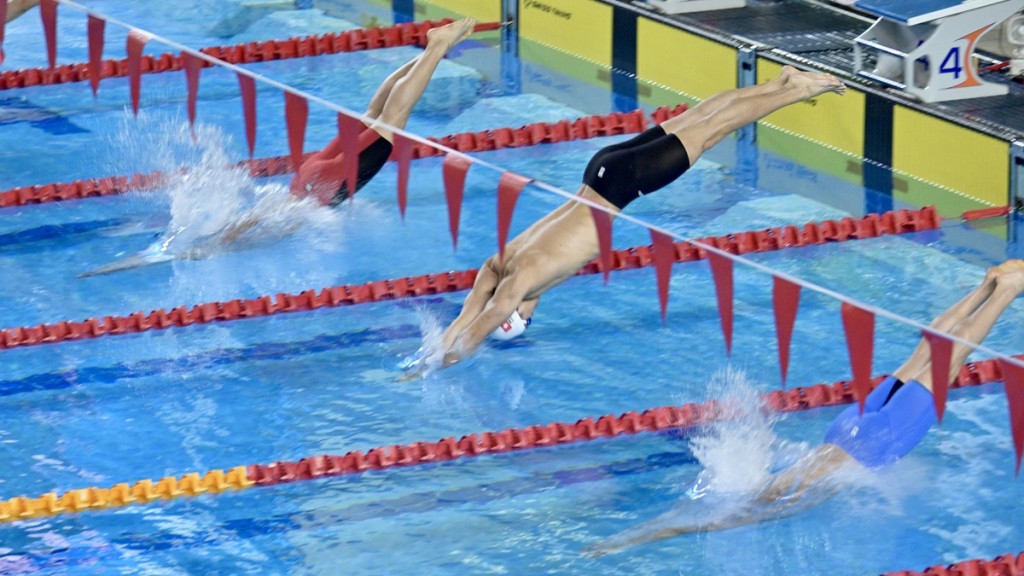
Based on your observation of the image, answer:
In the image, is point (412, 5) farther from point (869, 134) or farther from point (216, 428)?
point (216, 428)

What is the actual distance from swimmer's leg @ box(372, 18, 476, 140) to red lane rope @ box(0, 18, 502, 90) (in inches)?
91.0

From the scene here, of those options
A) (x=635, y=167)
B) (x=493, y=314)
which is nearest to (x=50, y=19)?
(x=493, y=314)

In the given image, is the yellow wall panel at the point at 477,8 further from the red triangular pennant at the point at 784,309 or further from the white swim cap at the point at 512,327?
the red triangular pennant at the point at 784,309

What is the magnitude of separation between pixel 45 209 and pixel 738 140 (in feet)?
9.21

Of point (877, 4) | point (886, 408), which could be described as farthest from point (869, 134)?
point (886, 408)

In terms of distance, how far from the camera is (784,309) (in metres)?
3.87

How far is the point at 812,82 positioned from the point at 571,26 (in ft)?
10.6

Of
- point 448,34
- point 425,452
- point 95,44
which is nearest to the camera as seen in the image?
point 425,452

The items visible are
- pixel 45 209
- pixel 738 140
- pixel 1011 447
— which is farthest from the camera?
pixel 738 140

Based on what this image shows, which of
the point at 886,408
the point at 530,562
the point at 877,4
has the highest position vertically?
the point at 877,4

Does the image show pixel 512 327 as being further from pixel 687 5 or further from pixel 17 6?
pixel 17 6

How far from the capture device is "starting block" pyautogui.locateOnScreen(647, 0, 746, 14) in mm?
7730

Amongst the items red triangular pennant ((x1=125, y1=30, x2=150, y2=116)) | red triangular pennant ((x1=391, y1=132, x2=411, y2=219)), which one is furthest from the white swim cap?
red triangular pennant ((x1=125, y1=30, x2=150, y2=116))

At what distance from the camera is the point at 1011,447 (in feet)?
15.1
